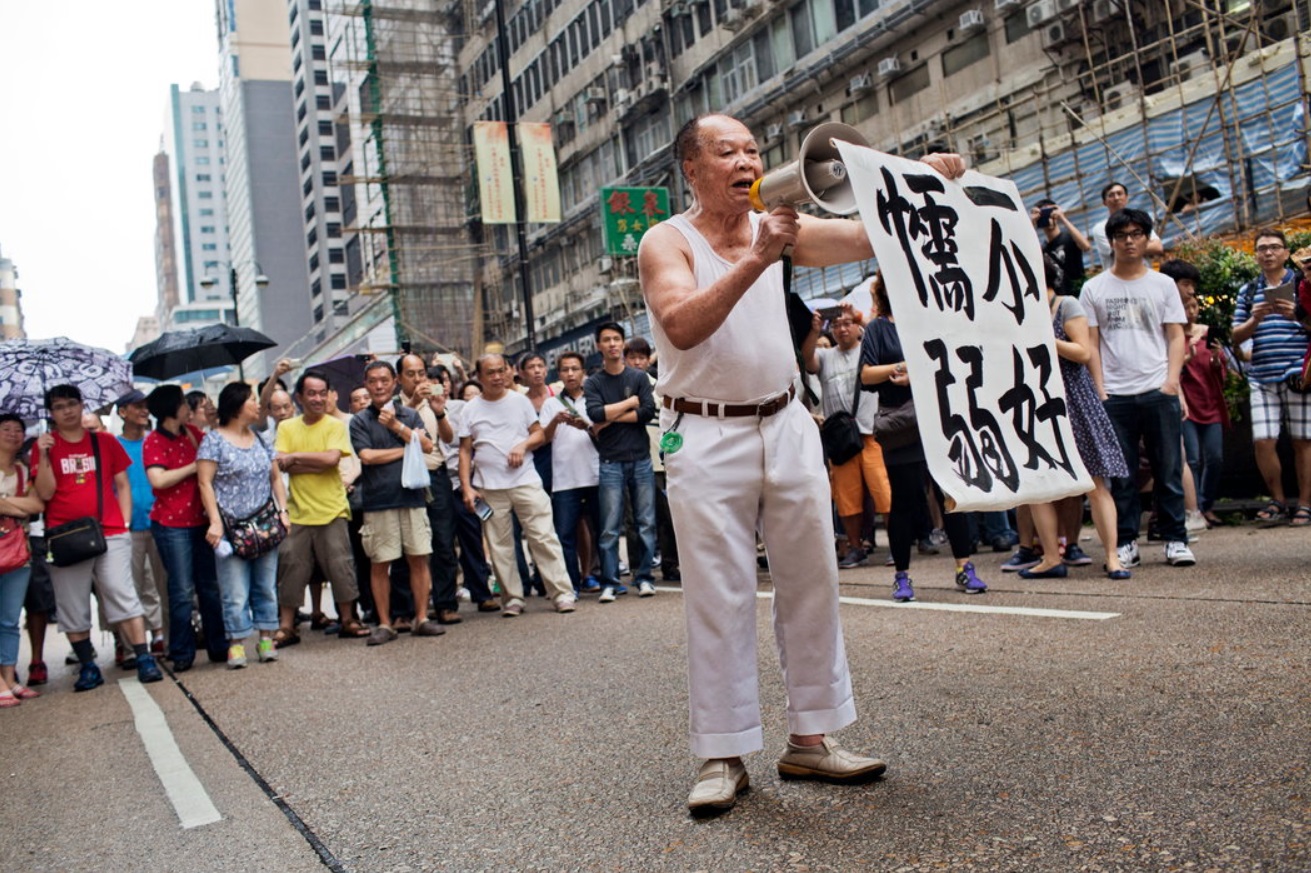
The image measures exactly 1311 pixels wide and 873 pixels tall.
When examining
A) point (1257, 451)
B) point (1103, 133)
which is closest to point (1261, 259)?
point (1257, 451)

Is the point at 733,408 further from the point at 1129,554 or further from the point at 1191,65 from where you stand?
the point at 1191,65

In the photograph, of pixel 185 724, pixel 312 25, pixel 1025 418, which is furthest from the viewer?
pixel 312 25

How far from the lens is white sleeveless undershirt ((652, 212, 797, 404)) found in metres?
3.72

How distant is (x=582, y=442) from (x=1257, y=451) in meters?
5.18

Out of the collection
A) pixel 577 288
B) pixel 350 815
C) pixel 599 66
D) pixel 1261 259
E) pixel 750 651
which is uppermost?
pixel 599 66

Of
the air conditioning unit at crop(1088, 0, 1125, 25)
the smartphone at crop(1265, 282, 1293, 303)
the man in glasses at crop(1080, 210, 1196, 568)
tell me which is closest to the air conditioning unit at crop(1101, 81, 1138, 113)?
the air conditioning unit at crop(1088, 0, 1125, 25)

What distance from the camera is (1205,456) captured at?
10086 mm

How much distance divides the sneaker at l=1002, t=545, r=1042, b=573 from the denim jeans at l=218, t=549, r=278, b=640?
16.3 feet

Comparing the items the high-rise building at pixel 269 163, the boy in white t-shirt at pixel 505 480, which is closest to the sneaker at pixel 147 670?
the boy in white t-shirt at pixel 505 480

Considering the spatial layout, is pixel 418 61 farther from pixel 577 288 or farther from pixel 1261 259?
pixel 1261 259

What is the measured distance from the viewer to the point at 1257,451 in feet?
31.0

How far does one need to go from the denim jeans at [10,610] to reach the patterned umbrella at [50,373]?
1.29m

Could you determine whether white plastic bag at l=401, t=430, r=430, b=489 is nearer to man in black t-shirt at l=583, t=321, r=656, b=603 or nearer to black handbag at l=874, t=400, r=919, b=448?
man in black t-shirt at l=583, t=321, r=656, b=603

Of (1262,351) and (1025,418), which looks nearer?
(1025,418)
